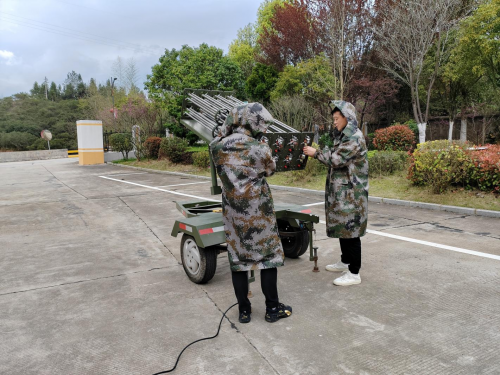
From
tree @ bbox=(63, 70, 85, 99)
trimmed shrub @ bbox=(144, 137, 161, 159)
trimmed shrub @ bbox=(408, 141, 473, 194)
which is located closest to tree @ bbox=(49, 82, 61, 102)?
tree @ bbox=(63, 70, 85, 99)

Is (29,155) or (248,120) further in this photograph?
(29,155)

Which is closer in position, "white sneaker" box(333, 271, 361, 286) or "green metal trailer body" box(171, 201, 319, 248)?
"green metal trailer body" box(171, 201, 319, 248)

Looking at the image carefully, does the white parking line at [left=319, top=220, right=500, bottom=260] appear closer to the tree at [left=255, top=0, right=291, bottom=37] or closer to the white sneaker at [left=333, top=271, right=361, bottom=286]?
the white sneaker at [left=333, top=271, right=361, bottom=286]

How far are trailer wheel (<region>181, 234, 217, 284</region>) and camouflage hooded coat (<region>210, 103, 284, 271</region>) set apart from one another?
0.89m

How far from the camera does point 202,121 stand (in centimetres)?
470

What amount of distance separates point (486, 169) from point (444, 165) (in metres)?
0.78

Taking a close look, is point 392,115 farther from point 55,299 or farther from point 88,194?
point 55,299

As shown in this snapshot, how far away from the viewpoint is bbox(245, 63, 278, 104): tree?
27.2 m

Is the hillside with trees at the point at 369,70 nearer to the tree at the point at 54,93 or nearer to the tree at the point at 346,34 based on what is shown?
the tree at the point at 346,34

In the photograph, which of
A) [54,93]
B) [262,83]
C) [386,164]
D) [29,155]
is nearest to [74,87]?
[54,93]

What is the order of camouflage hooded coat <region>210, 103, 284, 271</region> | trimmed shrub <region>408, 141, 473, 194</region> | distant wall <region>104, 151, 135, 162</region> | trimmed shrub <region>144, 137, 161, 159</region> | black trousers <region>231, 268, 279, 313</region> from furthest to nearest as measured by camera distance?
1. distant wall <region>104, 151, 135, 162</region>
2. trimmed shrub <region>144, 137, 161, 159</region>
3. trimmed shrub <region>408, 141, 473, 194</region>
4. black trousers <region>231, 268, 279, 313</region>
5. camouflage hooded coat <region>210, 103, 284, 271</region>

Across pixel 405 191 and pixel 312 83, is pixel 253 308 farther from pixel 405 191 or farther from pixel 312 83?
pixel 312 83

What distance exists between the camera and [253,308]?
3457 mm

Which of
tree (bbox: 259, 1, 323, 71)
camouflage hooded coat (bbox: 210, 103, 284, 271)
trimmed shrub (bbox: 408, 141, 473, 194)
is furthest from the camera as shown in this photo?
tree (bbox: 259, 1, 323, 71)
